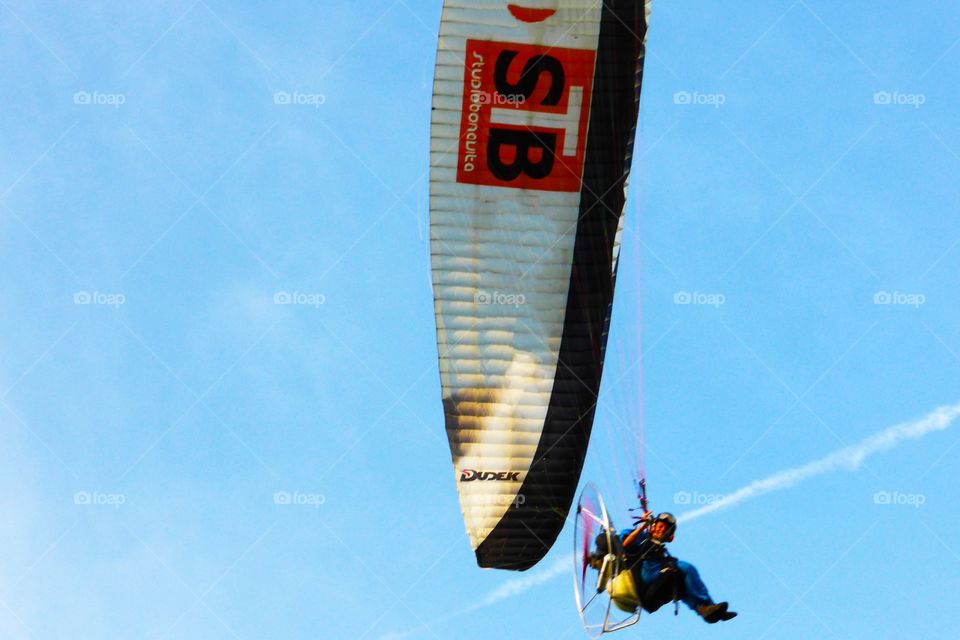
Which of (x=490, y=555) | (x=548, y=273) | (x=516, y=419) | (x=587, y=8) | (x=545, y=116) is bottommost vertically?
(x=490, y=555)

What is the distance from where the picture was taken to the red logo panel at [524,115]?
25203 mm

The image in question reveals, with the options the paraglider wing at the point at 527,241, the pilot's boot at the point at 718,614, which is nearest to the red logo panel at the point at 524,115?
the paraglider wing at the point at 527,241

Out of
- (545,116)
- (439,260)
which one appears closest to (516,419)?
(439,260)

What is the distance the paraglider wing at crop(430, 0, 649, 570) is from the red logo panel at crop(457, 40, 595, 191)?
0.07 feet

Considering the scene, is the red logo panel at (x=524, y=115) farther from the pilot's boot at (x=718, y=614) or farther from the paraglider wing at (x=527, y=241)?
the pilot's boot at (x=718, y=614)

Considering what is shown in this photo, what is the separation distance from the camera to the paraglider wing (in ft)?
83.0

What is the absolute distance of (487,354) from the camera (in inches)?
1011

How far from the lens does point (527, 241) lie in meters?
25.6

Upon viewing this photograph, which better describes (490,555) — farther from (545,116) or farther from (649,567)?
(545,116)

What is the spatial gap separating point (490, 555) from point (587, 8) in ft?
29.4

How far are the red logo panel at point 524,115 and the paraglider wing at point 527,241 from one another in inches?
0.9

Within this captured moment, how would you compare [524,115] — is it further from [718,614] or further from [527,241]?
[718,614]

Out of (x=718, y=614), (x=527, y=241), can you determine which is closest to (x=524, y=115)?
(x=527, y=241)

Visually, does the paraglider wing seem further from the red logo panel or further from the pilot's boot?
the pilot's boot
